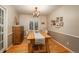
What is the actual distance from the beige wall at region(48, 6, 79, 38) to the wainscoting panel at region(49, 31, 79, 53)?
0.15 metres

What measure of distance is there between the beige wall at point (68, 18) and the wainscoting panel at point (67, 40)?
0.48ft

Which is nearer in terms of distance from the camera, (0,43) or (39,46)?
(0,43)

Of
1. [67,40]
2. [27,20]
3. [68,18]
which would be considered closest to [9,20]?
[27,20]

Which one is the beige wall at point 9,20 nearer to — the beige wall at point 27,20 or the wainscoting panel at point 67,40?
the beige wall at point 27,20

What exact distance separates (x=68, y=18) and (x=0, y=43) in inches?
96.5

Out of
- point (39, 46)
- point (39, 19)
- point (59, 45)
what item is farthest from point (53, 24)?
point (39, 46)

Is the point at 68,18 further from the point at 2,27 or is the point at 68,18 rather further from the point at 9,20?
the point at 2,27

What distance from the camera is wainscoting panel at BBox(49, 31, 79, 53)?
2835 millimetres

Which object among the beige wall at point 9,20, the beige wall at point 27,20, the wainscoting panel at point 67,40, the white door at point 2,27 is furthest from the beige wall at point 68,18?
the white door at point 2,27

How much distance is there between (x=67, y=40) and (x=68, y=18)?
800 millimetres

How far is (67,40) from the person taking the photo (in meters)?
3.36
